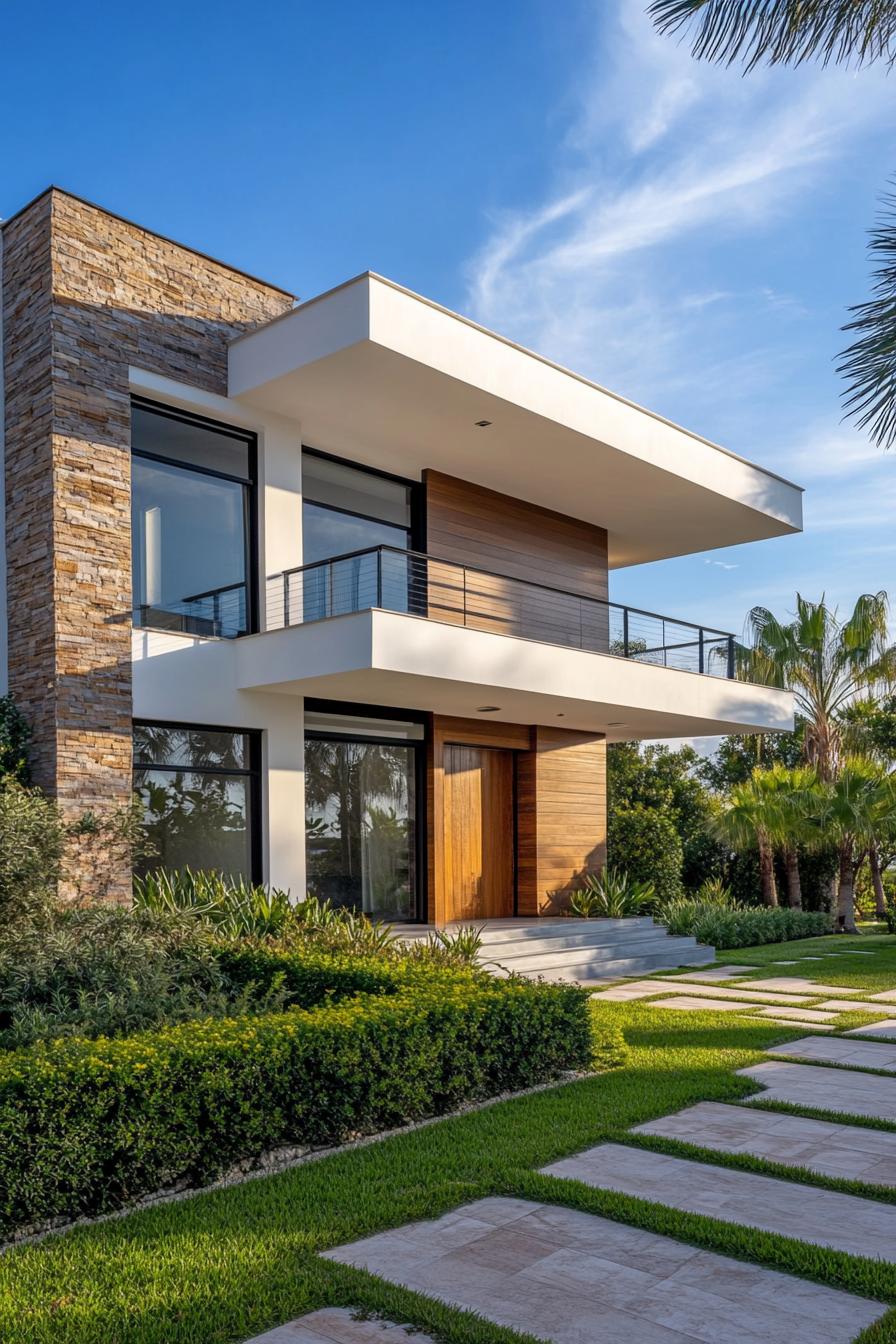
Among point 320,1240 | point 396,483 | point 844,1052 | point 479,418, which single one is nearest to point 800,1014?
point 844,1052

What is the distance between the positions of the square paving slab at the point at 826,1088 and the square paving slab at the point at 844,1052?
9.4 inches

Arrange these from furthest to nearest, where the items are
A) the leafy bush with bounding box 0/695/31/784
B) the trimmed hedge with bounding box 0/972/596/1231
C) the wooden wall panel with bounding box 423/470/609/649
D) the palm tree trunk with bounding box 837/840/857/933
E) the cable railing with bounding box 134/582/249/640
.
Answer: the palm tree trunk with bounding box 837/840/857/933 < the wooden wall panel with bounding box 423/470/609/649 < the cable railing with bounding box 134/582/249/640 < the leafy bush with bounding box 0/695/31/784 < the trimmed hedge with bounding box 0/972/596/1231

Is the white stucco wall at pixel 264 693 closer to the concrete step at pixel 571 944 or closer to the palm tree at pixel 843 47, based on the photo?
the concrete step at pixel 571 944

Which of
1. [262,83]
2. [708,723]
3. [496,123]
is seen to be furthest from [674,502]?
[262,83]

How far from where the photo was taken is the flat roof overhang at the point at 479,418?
1120 cm

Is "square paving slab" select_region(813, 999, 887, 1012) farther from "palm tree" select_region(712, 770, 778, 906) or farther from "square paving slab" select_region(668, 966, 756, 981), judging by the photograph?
"palm tree" select_region(712, 770, 778, 906)

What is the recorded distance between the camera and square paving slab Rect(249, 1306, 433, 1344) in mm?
3451

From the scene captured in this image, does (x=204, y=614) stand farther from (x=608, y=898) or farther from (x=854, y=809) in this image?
(x=854, y=809)

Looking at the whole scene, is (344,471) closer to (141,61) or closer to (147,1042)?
(141,61)

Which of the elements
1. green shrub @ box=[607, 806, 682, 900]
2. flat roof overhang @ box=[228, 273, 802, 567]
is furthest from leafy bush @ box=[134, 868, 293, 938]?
green shrub @ box=[607, 806, 682, 900]

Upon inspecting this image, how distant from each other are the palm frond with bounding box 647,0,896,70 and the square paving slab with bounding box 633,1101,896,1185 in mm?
5011

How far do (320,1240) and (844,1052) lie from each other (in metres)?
5.08

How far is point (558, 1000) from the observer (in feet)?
23.1

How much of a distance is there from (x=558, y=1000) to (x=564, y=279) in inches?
324
